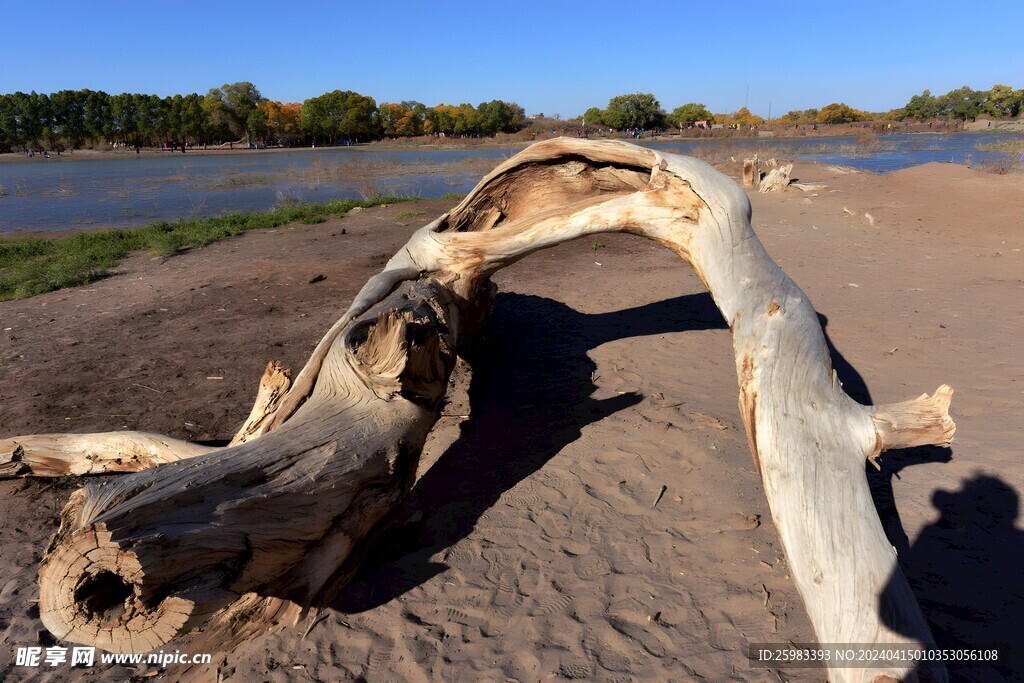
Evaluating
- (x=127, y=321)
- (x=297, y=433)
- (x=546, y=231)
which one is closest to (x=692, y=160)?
(x=546, y=231)

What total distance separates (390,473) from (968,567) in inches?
102

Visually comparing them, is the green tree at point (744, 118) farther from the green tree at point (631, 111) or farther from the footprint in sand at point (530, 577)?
the footprint in sand at point (530, 577)

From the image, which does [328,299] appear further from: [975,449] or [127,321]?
[975,449]

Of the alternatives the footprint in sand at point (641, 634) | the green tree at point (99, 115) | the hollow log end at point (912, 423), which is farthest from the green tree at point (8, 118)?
the hollow log end at point (912, 423)

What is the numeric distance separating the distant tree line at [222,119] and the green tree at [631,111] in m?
11.8

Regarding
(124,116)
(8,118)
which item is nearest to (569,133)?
(124,116)

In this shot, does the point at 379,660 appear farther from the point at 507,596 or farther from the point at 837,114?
the point at 837,114

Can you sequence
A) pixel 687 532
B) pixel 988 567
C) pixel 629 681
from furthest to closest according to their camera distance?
1. pixel 687 532
2. pixel 988 567
3. pixel 629 681

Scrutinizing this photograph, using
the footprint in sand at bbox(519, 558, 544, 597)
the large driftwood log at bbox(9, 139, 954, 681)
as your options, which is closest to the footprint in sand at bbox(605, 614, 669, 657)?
the footprint in sand at bbox(519, 558, 544, 597)

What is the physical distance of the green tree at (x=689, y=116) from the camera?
7331cm

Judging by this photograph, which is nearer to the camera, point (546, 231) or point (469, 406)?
point (546, 231)

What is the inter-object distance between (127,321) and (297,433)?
471 cm

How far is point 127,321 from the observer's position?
616 cm

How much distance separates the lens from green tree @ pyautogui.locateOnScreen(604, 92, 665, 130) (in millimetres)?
64125
